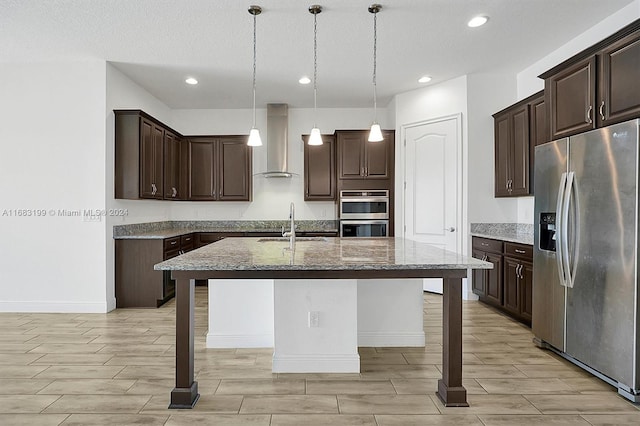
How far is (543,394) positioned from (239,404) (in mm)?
1918

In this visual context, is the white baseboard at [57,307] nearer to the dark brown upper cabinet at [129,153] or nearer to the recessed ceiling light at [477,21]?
the dark brown upper cabinet at [129,153]

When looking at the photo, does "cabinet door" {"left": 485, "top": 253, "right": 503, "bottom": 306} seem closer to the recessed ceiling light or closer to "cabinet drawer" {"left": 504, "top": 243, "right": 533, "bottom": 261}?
"cabinet drawer" {"left": 504, "top": 243, "right": 533, "bottom": 261}

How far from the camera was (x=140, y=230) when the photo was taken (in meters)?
5.29

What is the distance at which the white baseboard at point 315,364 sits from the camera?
9.13ft

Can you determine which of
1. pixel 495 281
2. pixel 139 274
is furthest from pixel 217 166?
pixel 495 281

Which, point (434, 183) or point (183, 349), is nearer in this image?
point (183, 349)

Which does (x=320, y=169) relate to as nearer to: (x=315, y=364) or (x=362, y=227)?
(x=362, y=227)

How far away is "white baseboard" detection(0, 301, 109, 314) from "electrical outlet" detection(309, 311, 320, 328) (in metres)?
2.91

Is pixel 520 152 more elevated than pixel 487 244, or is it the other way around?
pixel 520 152

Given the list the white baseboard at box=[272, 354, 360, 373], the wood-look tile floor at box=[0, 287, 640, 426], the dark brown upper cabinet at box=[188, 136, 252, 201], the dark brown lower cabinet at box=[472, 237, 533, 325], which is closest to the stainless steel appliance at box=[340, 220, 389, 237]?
the dark brown lower cabinet at box=[472, 237, 533, 325]

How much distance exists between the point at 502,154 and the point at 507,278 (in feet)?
5.01

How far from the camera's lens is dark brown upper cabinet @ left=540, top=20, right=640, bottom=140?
2.49m

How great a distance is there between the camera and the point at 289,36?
3.85 meters

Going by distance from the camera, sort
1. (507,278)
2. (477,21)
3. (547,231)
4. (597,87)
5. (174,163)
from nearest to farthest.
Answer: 1. (597,87)
2. (547,231)
3. (477,21)
4. (507,278)
5. (174,163)
